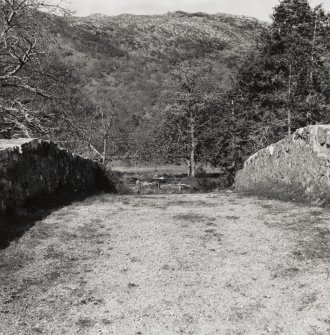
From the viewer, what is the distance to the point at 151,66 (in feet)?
220

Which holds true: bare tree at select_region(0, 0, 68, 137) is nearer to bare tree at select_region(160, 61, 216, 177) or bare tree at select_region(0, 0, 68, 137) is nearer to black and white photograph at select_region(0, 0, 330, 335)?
black and white photograph at select_region(0, 0, 330, 335)

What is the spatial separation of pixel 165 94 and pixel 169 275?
111 ft

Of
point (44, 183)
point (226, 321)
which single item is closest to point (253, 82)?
point (44, 183)

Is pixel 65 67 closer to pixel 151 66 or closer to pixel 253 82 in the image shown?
pixel 253 82

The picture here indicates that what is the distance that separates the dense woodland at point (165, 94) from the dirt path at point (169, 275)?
7.02 m

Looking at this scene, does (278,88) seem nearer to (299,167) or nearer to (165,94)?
(165,94)

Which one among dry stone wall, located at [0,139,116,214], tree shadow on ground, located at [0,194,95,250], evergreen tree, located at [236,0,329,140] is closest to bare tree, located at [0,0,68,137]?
dry stone wall, located at [0,139,116,214]

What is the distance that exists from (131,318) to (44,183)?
556 centimetres

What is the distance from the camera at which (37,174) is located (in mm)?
8922

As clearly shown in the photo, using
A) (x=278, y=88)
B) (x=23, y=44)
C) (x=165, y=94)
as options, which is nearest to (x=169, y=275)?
(x=23, y=44)

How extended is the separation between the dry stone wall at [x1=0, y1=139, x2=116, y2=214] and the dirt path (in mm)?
746

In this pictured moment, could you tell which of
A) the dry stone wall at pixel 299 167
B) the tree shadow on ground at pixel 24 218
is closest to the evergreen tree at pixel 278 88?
the dry stone wall at pixel 299 167

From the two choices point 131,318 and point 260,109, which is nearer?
point 131,318

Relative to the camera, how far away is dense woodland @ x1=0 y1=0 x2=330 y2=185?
14.9 meters
